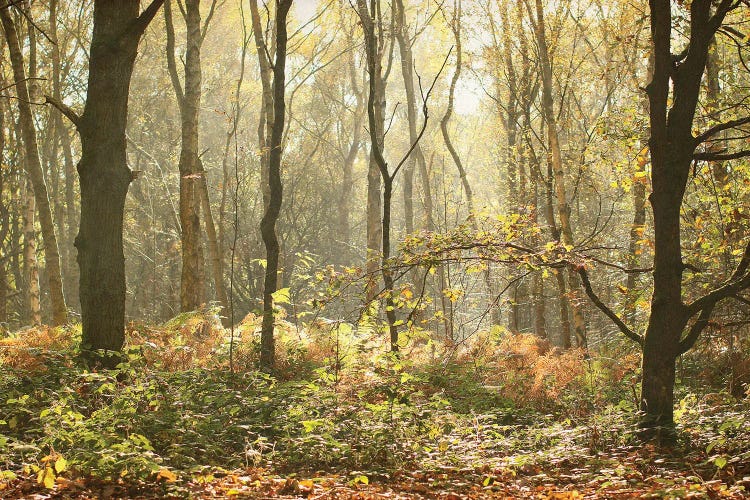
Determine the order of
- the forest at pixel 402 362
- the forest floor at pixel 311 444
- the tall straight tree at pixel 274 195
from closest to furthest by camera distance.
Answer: the forest floor at pixel 311 444, the forest at pixel 402 362, the tall straight tree at pixel 274 195

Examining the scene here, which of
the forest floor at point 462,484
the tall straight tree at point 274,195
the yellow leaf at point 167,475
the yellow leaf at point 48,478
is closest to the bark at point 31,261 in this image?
the tall straight tree at point 274,195

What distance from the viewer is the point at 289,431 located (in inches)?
231

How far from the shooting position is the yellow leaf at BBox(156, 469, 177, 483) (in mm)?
4164

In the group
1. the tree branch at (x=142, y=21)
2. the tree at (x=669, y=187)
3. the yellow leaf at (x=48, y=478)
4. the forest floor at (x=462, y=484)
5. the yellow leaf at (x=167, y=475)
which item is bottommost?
the forest floor at (x=462, y=484)

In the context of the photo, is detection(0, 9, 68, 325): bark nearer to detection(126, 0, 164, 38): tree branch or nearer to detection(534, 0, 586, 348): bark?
detection(126, 0, 164, 38): tree branch

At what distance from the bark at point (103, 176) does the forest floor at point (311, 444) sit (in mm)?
565

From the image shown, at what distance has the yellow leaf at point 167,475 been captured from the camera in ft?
13.7

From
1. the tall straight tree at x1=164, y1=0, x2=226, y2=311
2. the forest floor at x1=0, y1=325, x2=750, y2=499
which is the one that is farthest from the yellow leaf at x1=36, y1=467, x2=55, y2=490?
the tall straight tree at x1=164, y1=0, x2=226, y2=311

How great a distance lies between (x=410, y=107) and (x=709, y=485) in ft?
62.0

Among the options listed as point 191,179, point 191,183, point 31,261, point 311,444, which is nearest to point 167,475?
point 311,444

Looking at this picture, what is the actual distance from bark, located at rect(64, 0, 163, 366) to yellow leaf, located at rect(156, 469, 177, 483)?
343 centimetres

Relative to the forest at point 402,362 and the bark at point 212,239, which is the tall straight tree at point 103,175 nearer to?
the forest at point 402,362

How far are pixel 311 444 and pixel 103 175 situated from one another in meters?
4.24

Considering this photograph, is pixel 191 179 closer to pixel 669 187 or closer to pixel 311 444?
pixel 311 444
